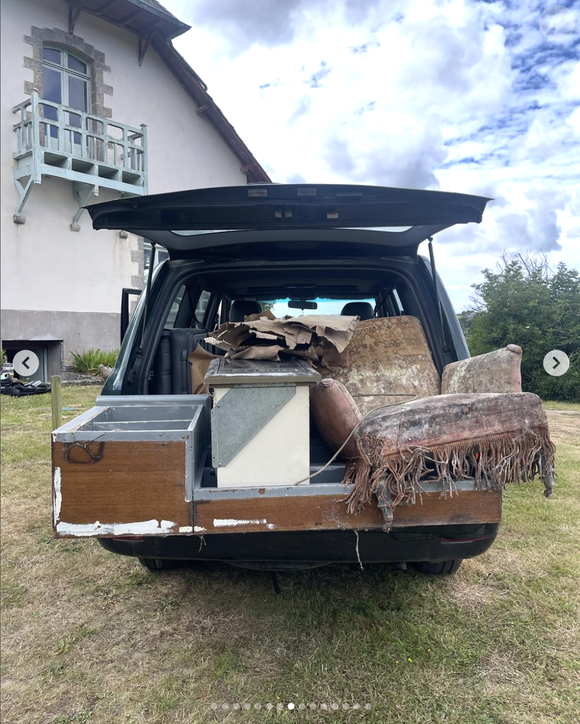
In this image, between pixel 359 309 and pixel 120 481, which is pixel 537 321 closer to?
pixel 359 309

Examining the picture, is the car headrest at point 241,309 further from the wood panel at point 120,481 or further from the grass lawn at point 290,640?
the wood panel at point 120,481

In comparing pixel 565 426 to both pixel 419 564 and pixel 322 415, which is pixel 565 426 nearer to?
pixel 419 564

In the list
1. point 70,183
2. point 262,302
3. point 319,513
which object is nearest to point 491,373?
point 319,513

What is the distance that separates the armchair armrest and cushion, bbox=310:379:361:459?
0.63 m

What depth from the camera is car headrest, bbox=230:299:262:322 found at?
14.3ft

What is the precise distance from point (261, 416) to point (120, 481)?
0.47 meters

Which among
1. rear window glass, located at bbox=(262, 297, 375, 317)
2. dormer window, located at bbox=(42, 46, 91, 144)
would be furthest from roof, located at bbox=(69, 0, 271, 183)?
rear window glass, located at bbox=(262, 297, 375, 317)

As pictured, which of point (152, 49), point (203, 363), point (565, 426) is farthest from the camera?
point (152, 49)

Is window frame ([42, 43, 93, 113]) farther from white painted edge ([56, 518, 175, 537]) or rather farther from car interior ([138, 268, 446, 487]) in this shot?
white painted edge ([56, 518, 175, 537])

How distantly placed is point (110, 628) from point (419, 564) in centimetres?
160

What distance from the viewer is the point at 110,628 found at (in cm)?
252

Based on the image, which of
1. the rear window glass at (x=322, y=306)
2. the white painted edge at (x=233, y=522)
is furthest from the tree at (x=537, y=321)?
the white painted edge at (x=233, y=522)

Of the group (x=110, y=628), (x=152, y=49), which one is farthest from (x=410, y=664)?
(x=152, y=49)

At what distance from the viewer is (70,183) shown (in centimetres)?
1280
